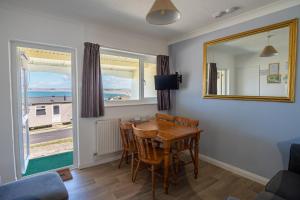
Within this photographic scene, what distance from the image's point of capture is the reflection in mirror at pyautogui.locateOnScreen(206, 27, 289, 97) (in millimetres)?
2211

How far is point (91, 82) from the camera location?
2.82 m

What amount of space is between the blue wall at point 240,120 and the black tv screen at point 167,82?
0.22 metres

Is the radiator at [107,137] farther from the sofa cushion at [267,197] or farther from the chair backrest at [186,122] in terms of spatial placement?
the sofa cushion at [267,197]

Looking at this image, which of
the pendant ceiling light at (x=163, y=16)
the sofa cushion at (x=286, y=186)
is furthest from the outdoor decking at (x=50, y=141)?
the sofa cushion at (x=286, y=186)

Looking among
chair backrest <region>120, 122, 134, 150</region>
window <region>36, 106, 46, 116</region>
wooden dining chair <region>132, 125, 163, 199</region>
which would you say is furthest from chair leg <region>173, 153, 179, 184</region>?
window <region>36, 106, 46, 116</region>

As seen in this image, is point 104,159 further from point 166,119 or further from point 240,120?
point 240,120

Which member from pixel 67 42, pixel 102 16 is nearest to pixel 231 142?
pixel 102 16

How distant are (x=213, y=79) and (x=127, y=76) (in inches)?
70.5

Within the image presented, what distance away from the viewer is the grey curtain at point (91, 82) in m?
2.80

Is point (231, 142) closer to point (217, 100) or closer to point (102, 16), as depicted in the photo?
point (217, 100)

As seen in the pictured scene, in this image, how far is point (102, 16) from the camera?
2.61 m

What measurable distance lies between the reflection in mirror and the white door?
10.4 feet

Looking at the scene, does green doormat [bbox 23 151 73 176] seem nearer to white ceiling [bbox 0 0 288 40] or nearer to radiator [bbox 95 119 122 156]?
radiator [bbox 95 119 122 156]

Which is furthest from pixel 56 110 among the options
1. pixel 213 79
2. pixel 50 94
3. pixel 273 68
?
pixel 273 68
